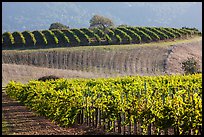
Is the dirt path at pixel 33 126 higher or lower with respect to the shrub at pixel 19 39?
lower

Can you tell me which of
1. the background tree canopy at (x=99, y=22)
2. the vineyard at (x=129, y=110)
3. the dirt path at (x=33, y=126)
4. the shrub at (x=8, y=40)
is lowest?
the dirt path at (x=33, y=126)

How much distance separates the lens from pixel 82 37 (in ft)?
211

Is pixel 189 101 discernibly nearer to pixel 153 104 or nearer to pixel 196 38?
pixel 153 104

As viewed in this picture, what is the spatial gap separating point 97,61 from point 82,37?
11.9 m

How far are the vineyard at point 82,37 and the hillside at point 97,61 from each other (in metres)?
4.01

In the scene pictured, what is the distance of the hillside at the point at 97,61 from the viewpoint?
48259 mm

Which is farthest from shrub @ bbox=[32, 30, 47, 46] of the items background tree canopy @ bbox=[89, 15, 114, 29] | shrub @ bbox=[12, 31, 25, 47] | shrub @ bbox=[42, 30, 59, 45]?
background tree canopy @ bbox=[89, 15, 114, 29]

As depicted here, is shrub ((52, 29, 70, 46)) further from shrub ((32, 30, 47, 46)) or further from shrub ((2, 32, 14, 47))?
shrub ((2, 32, 14, 47))

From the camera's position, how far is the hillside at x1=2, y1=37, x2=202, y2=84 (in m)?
48.3

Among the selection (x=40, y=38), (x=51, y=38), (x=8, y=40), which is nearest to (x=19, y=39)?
(x=8, y=40)

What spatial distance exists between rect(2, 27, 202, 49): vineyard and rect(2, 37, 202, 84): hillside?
4011mm

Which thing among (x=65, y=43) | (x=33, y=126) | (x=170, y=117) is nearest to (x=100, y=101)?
(x=33, y=126)

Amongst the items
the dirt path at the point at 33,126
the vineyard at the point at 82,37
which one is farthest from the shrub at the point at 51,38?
the dirt path at the point at 33,126

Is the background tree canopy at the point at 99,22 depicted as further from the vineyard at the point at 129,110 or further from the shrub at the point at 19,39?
the vineyard at the point at 129,110
